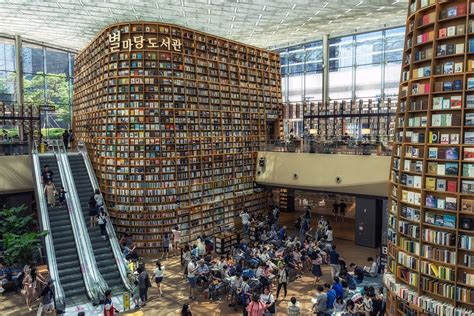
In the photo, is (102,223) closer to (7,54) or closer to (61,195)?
(61,195)

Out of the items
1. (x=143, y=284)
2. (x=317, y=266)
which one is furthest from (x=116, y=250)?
(x=317, y=266)

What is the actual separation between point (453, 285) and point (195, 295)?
602cm

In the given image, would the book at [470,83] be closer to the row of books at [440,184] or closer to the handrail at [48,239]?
the row of books at [440,184]

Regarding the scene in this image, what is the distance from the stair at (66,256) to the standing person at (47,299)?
0.55 metres

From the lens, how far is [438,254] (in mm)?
6059

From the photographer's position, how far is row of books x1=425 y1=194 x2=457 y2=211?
19.4 feet

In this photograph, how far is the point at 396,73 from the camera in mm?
20641

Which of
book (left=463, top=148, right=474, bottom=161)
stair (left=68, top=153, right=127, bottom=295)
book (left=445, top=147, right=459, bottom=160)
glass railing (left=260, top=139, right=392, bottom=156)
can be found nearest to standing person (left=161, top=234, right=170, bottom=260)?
stair (left=68, top=153, right=127, bottom=295)

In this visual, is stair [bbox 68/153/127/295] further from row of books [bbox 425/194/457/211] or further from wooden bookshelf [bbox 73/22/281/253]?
row of books [bbox 425/194/457/211]

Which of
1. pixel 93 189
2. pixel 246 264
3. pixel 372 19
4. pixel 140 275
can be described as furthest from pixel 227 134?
pixel 372 19

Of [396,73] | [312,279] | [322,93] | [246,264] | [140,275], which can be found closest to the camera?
[140,275]

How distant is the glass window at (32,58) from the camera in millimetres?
20969

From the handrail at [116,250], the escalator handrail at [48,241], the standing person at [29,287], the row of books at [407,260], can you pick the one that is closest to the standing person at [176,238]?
A: the handrail at [116,250]

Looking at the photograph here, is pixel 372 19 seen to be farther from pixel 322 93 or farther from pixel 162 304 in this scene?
pixel 162 304
